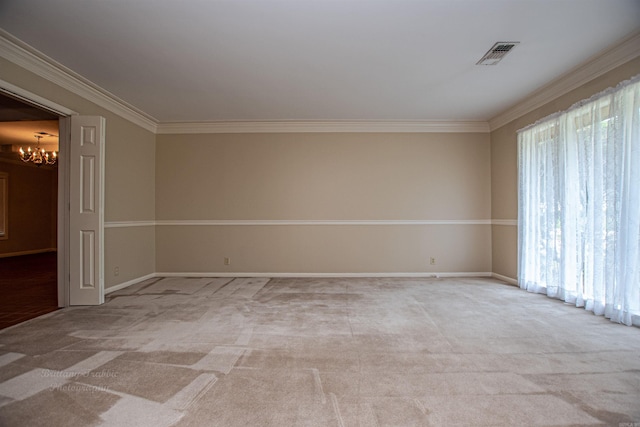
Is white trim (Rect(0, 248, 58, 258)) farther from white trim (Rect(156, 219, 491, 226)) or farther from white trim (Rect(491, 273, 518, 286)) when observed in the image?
white trim (Rect(491, 273, 518, 286))

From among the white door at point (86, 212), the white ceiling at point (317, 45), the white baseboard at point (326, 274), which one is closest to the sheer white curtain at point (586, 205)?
the white ceiling at point (317, 45)

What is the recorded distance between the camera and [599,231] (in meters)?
3.24

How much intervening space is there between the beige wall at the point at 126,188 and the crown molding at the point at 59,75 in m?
0.08

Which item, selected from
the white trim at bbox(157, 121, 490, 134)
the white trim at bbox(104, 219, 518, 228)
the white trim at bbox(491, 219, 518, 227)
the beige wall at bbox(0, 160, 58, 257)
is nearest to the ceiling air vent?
the white trim at bbox(157, 121, 490, 134)

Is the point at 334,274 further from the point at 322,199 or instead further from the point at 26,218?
the point at 26,218

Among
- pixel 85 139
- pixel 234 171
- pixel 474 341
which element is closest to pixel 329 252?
pixel 234 171

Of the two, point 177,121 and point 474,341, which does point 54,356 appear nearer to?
point 474,341

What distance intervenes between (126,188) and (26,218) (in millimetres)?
6732

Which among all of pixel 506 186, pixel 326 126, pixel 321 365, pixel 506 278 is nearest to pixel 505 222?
pixel 506 186

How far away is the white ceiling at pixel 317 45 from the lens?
249cm

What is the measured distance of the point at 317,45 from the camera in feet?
9.87

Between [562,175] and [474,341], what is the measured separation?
266 centimetres

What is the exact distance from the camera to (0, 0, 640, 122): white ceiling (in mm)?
2488

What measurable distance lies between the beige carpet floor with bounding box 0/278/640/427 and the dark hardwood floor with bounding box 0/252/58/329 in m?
0.38
